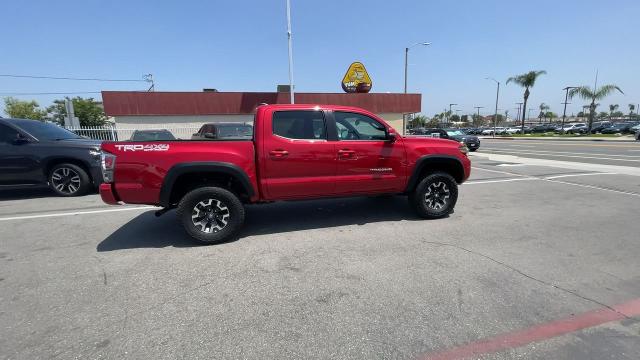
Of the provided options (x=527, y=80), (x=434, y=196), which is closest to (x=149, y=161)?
(x=434, y=196)

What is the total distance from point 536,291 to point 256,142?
3.62 meters

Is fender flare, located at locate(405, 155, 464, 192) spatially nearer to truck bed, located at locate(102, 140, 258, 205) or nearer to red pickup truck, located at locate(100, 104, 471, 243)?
red pickup truck, located at locate(100, 104, 471, 243)

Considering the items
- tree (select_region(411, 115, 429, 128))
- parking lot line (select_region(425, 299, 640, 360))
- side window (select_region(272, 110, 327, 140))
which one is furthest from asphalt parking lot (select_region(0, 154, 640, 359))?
tree (select_region(411, 115, 429, 128))

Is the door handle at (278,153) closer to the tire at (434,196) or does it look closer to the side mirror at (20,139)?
the tire at (434,196)

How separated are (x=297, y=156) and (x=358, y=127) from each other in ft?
3.69

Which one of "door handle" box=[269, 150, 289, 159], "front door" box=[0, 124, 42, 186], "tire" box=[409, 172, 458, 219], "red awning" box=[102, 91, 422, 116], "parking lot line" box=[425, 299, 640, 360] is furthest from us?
"red awning" box=[102, 91, 422, 116]

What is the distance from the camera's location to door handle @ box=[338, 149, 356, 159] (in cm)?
471

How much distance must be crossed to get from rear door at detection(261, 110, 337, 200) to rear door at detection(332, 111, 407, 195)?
0.58 feet

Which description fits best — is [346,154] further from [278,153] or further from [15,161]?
[15,161]

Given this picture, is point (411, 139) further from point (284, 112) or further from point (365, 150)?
point (284, 112)

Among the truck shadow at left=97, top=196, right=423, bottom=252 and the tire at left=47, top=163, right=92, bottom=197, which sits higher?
the tire at left=47, top=163, right=92, bottom=197

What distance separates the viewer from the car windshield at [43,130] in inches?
284

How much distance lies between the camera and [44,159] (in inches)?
278

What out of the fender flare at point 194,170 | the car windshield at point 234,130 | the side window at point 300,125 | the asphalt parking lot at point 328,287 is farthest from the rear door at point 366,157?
the car windshield at point 234,130
